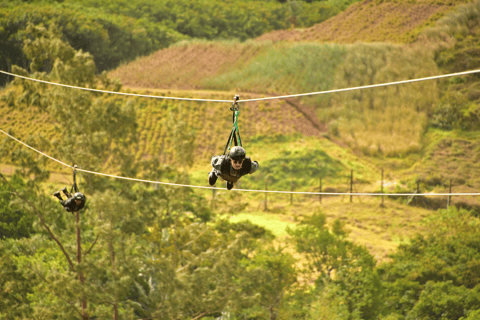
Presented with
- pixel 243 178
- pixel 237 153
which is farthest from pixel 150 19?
pixel 237 153

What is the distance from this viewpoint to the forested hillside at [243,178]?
20.1m

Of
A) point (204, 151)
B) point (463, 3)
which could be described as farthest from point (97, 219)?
point (463, 3)

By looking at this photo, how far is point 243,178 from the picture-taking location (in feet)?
136

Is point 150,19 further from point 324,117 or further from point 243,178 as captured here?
point 243,178

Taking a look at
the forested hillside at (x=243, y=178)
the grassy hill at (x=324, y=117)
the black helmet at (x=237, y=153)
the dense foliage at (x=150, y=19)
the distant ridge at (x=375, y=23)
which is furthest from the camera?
the dense foliage at (x=150, y=19)

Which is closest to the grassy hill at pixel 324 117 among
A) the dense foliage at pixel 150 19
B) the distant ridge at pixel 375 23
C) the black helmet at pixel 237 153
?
the distant ridge at pixel 375 23

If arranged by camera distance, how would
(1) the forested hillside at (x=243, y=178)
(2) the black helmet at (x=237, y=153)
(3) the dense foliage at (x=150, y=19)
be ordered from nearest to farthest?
1. (2) the black helmet at (x=237, y=153)
2. (1) the forested hillside at (x=243, y=178)
3. (3) the dense foliage at (x=150, y=19)

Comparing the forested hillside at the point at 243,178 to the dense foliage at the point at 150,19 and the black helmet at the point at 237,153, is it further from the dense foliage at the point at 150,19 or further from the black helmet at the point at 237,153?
the black helmet at the point at 237,153

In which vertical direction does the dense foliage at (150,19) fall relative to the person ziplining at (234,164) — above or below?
above

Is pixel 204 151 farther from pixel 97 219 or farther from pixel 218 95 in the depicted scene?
pixel 97 219

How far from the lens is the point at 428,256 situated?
76.1 feet

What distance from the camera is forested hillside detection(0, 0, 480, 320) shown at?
20.1 meters

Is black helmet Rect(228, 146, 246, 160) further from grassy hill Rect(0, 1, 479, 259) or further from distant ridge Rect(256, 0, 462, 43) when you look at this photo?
distant ridge Rect(256, 0, 462, 43)

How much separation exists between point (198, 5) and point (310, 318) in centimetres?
5360
